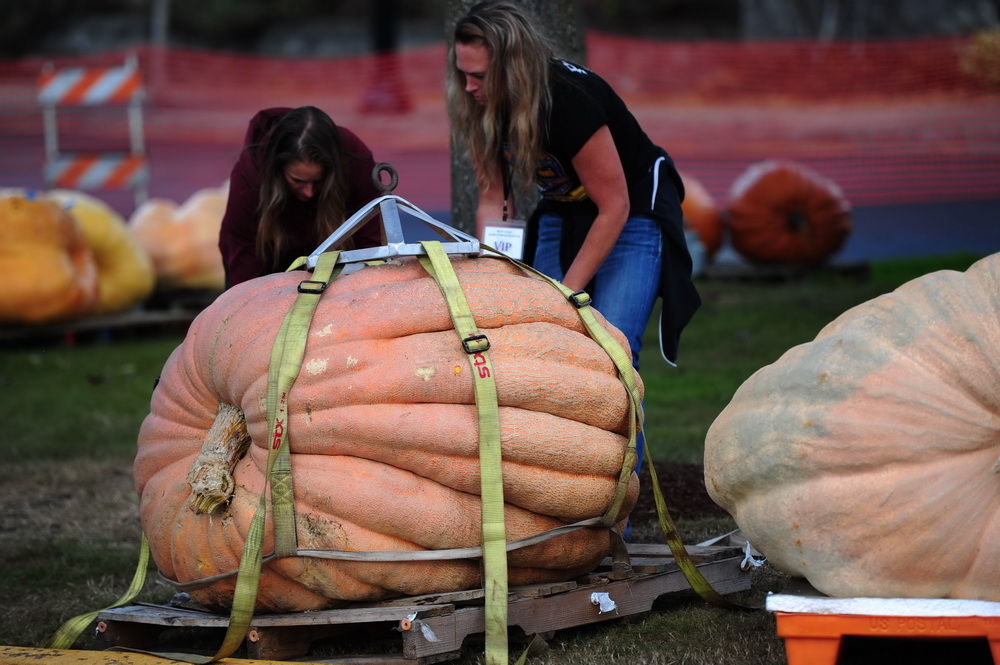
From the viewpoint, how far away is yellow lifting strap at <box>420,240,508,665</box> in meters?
2.99

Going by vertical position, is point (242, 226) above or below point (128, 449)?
above

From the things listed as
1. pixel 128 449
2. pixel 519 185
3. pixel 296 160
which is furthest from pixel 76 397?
pixel 296 160

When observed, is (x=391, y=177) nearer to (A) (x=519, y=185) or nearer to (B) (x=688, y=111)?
(A) (x=519, y=185)

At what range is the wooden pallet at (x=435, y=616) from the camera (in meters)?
3.05

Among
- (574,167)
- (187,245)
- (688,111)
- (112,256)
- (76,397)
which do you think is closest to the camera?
(574,167)

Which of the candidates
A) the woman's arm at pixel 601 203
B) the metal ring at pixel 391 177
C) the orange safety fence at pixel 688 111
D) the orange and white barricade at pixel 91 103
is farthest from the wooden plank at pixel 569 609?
the orange safety fence at pixel 688 111

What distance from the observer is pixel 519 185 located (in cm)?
507

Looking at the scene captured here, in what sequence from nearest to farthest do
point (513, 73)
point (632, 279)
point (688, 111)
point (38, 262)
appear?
point (513, 73) → point (632, 279) → point (38, 262) → point (688, 111)

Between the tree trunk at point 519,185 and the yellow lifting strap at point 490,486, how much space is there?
2.04 m

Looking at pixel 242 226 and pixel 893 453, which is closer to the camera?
pixel 893 453

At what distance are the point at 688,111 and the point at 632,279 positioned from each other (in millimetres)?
16260

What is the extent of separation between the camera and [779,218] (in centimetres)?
1085

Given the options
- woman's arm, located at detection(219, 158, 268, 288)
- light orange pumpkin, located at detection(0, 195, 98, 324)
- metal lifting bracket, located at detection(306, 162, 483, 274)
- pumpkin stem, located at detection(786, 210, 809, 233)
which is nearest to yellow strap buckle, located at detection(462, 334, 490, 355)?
metal lifting bracket, located at detection(306, 162, 483, 274)

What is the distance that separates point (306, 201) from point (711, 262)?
25.1ft
